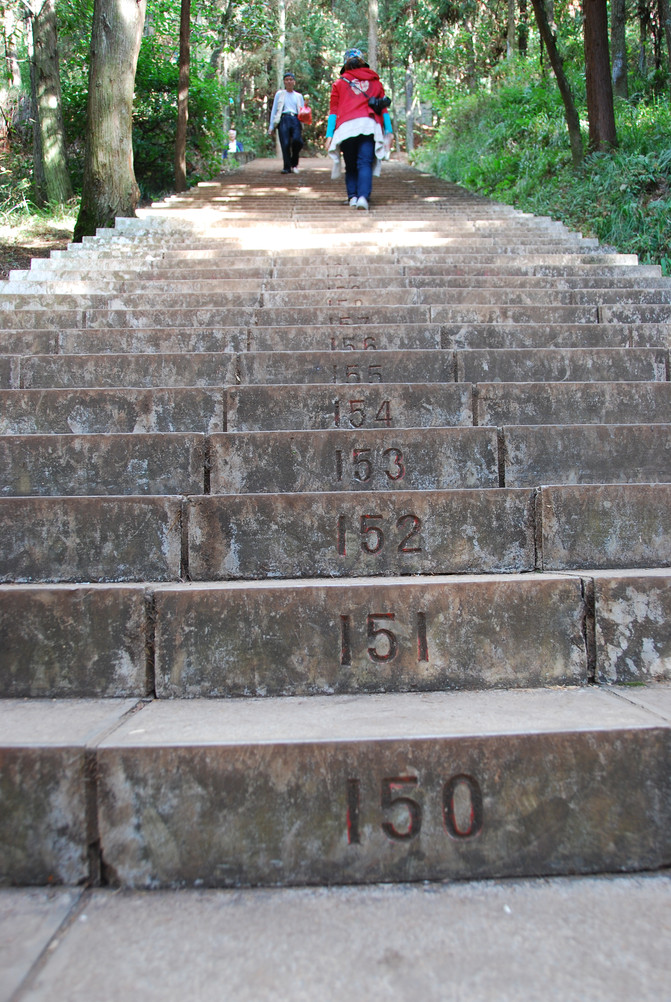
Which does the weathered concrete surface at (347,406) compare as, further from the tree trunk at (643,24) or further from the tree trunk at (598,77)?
the tree trunk at (643,24)

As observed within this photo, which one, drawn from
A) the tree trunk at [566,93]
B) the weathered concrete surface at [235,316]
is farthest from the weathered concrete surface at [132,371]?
the tree trunk at [566,93]

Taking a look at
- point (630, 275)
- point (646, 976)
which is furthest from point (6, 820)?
point (630, 275)

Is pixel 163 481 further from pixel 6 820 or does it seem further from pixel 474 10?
pixel 474 10

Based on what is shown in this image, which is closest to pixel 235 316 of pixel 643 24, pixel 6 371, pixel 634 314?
pixel 6 371

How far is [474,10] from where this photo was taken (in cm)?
2041

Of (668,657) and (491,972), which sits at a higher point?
(668,657)

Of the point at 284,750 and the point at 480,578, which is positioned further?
the point at 480,578

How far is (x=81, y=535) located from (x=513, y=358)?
2453 mm

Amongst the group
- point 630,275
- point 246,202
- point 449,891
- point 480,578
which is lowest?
point 449,891

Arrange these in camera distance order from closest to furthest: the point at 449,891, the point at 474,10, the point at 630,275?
the point at 449,891 → the point at 630,275 → the point at 474,10

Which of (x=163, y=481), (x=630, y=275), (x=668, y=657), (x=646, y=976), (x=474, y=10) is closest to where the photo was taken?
(x=646, y=976)

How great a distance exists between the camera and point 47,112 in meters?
Result: 11.5

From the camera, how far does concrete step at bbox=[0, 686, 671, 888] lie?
5.58 feet

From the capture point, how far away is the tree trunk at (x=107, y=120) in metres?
7.89
